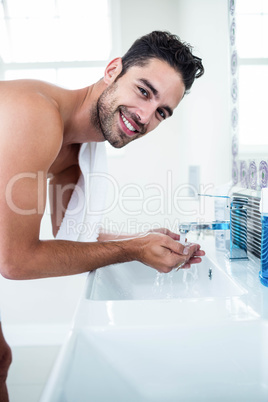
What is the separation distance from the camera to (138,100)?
1084 mm

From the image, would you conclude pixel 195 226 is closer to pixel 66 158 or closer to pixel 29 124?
pixel 29 124

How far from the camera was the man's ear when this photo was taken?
114 cm

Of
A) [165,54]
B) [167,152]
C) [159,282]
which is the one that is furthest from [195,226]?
[167,152]

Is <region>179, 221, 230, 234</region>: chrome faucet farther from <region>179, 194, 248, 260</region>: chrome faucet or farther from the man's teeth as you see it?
the man's teeth

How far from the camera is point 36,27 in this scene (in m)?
3.23

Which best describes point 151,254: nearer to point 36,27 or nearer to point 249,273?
point 249,273

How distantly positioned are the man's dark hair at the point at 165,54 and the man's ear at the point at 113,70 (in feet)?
0.05

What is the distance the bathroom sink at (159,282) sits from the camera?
90 cm

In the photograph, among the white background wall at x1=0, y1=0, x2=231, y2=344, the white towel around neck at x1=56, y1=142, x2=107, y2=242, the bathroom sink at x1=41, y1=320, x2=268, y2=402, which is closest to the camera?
the bathroom sink at x1=41, y1=320, x2=268, y2=402

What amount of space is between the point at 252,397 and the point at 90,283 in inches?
15.9

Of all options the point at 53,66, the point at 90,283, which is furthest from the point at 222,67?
the point at 53,66

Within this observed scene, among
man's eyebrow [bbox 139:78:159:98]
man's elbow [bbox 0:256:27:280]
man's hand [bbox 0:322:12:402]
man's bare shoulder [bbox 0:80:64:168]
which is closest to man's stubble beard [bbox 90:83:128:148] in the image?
man's eyebrow [bbox 139:78:159:98]

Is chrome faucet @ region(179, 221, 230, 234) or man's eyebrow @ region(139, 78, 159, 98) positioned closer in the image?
chrome faucet @ region(179, 221, 230, 234)

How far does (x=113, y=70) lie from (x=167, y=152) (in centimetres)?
180
